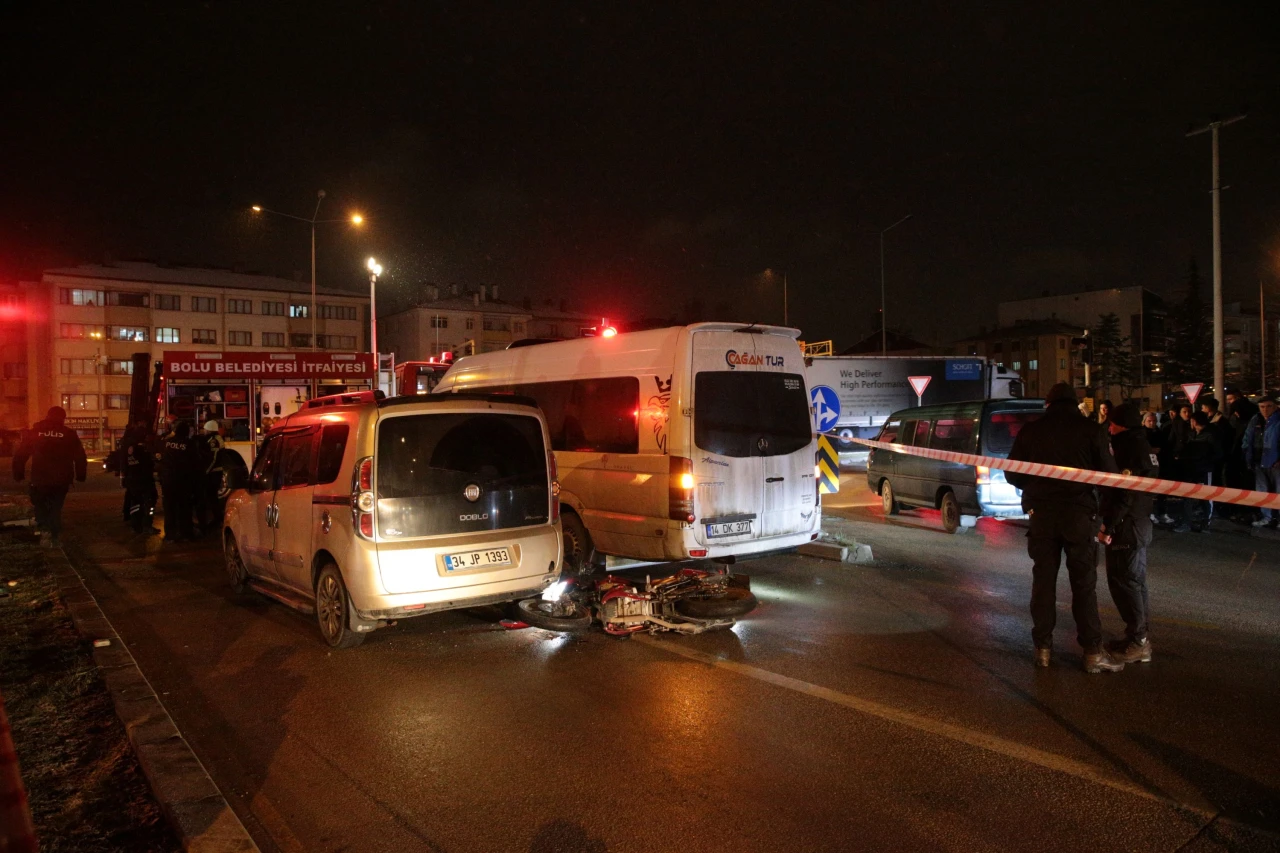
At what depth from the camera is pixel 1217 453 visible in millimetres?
12469

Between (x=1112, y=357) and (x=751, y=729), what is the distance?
7309cm

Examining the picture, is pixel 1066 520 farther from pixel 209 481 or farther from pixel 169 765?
pixel 209 481

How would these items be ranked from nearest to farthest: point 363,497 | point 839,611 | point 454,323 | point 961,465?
point 363,497 → point 839,611 → point 961,465 → point 454,323

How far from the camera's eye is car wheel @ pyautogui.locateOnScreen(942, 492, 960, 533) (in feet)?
39.5

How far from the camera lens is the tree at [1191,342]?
212ft

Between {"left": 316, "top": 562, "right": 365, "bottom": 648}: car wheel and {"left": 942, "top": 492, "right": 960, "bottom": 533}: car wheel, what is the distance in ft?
28.4

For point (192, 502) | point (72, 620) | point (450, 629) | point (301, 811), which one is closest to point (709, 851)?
point (301, 811)

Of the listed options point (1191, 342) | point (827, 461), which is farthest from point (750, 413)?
point (1191, 342)

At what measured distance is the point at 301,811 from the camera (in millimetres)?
3939

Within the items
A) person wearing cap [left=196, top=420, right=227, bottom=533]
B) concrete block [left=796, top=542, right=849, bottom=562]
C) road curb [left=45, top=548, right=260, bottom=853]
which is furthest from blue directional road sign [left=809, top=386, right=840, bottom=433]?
person wearing cap [left=196, top=420, right=227, bottom=533]

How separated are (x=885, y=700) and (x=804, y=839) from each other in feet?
6.11

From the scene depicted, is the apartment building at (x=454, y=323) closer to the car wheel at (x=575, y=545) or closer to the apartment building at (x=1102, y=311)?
the apartment building at (x=1102, y=311)

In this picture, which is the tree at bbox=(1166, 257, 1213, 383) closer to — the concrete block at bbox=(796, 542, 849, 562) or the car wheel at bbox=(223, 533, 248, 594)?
the concrete block at bbox=(796, 542, 849, 562)

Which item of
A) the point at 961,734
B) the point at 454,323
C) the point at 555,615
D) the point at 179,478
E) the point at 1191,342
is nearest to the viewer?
the point at 961,734
